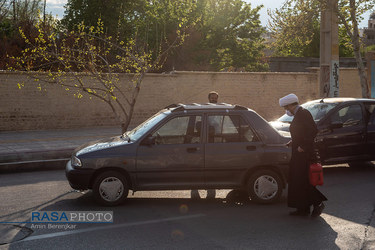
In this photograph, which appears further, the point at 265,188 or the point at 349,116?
the point at 349,116

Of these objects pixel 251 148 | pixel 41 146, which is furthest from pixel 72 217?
pixel 41 146

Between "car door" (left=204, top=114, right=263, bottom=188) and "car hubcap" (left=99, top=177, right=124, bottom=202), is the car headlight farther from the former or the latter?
"car door" (left=204, top=114, right=263, bottom=188)

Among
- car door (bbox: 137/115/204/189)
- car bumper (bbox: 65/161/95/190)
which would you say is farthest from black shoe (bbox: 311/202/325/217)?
car bumper (bbox: 65/161/95/190)

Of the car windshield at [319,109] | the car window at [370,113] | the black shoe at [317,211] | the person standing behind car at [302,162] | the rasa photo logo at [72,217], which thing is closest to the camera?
the rasa photo logo at [72,217]

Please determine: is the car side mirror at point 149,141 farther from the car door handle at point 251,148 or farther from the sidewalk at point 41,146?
the sidewalk at point 41,146

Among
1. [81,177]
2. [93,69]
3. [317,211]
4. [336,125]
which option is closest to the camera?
[317,211]

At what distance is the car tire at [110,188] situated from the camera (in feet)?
26.2

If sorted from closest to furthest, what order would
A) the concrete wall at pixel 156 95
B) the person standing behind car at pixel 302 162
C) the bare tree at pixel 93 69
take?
the person standing behind car at pixel 302 162
the bare tree at pixel 93 69
the concrete wall at pixel 156 95

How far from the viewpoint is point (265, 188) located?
8.27 metres

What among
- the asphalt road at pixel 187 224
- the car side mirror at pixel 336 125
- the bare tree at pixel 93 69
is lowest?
the asphalt road at pixel 187 224

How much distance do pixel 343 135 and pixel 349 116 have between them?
63 centimetres

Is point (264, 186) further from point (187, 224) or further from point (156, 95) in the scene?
point (156, 95)

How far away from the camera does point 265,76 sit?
2483cm

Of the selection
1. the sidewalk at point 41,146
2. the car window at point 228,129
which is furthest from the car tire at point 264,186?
the sidewalk at point 41,146
